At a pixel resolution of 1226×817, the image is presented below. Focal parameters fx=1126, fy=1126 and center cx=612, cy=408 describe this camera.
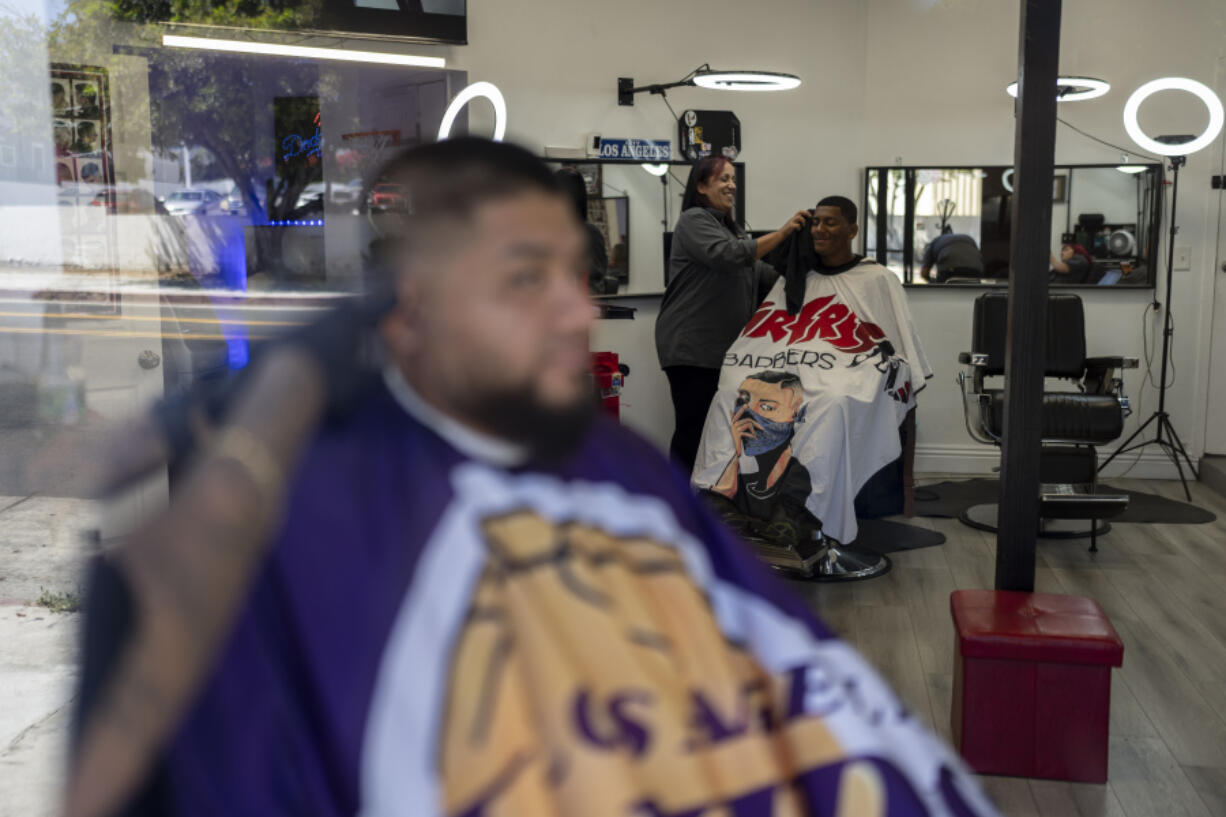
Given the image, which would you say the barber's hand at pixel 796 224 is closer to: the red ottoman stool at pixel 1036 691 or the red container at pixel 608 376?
the red container at pixel 608 376

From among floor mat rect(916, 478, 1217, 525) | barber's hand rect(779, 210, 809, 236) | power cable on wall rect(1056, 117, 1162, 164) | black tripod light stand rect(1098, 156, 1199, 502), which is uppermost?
power cable on wall rect(1056, 117, 1162, 164)

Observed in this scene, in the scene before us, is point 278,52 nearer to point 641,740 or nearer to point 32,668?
point 32,668

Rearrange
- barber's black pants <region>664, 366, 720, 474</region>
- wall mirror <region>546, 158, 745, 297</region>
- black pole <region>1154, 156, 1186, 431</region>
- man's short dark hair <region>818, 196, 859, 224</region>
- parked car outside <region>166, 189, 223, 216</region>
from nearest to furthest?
parked car outside <region>166, 189, 223, 216</region> < man's short dark hair <region>818, 196, 859, 224</region> < barber's black pants <region>664, 366, 720, 474</region> < wall mirror <region>546, 158, 745, 297</region> < black pole <region>1154, 156, 1186, 431</region>

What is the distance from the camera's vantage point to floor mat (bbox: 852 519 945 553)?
175 inches

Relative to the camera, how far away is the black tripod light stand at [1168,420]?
5.29 metres

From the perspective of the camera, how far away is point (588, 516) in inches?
35.3

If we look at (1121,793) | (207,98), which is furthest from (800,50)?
(1121,793)

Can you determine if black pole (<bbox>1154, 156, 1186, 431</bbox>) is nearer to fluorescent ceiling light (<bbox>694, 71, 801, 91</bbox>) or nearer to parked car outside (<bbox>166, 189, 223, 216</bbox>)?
fluorescent ceiling light (<bbox>694, 71, 801, 91</bbox>)

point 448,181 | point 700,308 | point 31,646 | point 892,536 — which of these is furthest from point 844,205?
point 448,181

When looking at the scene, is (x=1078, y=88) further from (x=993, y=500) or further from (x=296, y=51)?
(x=296, y=51)

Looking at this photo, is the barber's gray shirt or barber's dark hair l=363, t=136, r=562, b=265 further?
the barber's gray shirt

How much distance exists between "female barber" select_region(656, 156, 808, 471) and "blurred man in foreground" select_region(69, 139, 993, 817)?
308 cm

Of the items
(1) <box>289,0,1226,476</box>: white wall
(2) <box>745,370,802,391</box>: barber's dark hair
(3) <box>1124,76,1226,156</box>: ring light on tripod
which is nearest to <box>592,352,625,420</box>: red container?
(2) <box>745,370,802,391</box>: barber's dark hair

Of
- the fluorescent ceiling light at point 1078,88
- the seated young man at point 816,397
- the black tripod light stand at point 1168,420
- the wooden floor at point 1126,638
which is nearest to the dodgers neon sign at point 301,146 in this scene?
the seated young man at point 816,397
